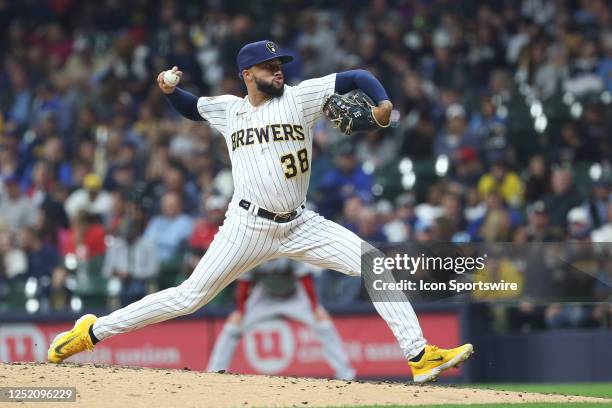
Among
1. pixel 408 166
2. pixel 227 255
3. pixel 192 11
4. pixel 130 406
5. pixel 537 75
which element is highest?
pixel 192 11

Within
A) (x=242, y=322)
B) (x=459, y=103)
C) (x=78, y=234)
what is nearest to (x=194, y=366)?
(x=242, y=322)

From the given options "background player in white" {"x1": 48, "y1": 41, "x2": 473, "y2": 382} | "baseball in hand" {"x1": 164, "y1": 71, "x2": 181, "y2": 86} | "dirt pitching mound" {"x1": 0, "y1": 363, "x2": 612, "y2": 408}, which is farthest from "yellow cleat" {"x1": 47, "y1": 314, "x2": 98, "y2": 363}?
"baseball in hand" {"x1": 164, "y1": 71, "x2": 181, "y2": 86}

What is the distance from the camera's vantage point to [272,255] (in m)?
7.86

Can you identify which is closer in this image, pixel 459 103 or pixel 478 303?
pixel 478 303

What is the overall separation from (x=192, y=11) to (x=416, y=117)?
5.05 metres

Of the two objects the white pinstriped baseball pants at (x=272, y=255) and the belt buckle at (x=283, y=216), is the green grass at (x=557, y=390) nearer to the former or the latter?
the white pinstriped baseball pants at (x=272, y=255)

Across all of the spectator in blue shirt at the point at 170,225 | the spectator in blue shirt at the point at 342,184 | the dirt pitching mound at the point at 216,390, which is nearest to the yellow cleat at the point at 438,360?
the dirt pitching mound at the point at 216,390

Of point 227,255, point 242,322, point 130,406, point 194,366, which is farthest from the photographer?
point 194,366

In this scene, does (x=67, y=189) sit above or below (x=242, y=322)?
above

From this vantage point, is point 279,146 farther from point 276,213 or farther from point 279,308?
point 279,308

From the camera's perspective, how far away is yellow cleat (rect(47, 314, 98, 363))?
26.8 feet

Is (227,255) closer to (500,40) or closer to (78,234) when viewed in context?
(78,234)

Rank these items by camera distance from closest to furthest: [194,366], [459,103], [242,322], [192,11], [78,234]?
[242,322], [194,366], [78,234], [459,103], [192,11]

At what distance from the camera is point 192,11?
60.9ft
